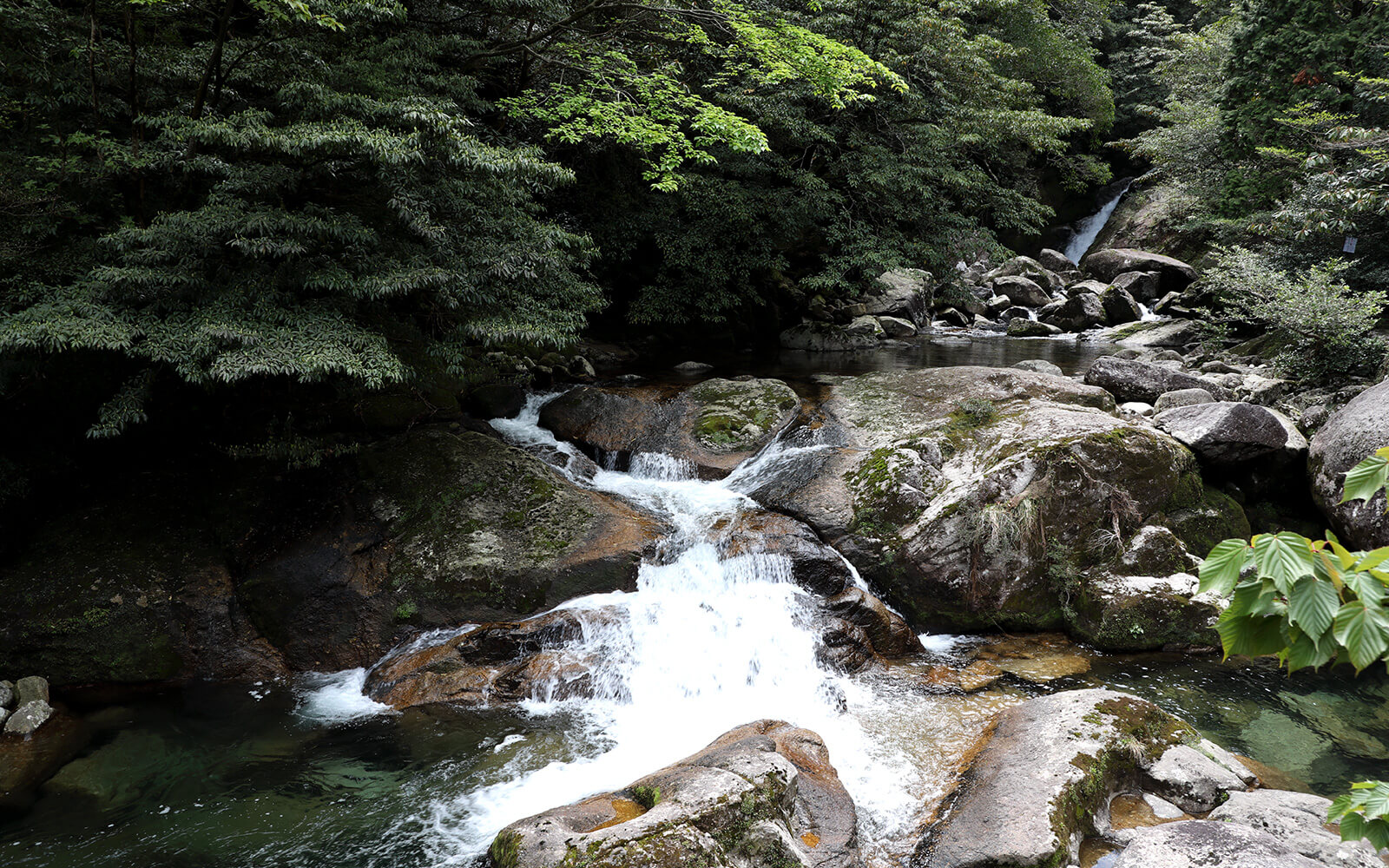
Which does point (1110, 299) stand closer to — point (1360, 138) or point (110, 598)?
point (1360, 138)

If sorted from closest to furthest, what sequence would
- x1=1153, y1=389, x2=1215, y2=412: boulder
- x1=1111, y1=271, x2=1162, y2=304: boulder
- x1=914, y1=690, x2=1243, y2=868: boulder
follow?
x1=914, y1=690, x2=1243, y2=868: boulder < x1=1153, y1=389, x2=1215, y2=412: boulder < x1=1111, y1=271, x2=1162, y2=304: boulder

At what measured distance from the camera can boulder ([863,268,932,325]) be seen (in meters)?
21.0

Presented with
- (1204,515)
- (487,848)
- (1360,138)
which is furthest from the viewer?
(1360,138)

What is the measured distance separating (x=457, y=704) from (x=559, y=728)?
1021 millimetres

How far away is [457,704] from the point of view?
6.21 metres

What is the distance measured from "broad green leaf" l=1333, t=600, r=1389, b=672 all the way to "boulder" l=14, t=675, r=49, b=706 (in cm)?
865

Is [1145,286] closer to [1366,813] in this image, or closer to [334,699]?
[1366,813]

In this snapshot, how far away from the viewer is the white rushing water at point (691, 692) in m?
4.95

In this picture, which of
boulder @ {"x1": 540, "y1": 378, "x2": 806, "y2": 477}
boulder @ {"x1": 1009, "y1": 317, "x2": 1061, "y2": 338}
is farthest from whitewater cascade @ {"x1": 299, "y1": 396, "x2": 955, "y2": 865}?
boulder @ {"x1": 1009, "y1": 317, "x2": 1061, "y2": 338}

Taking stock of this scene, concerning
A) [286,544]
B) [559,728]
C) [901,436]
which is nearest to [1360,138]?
[901,436]

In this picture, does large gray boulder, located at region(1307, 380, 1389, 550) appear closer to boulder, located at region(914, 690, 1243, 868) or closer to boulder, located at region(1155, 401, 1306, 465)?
boulder, located at region(1155, 401, 1306, 465)

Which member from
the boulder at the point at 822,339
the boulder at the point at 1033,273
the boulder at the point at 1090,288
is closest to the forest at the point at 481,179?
the boulder at the point at 822,339

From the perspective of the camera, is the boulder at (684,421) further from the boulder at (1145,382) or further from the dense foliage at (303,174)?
the boulder at (1145,382)

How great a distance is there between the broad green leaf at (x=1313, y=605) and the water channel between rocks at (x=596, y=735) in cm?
347
